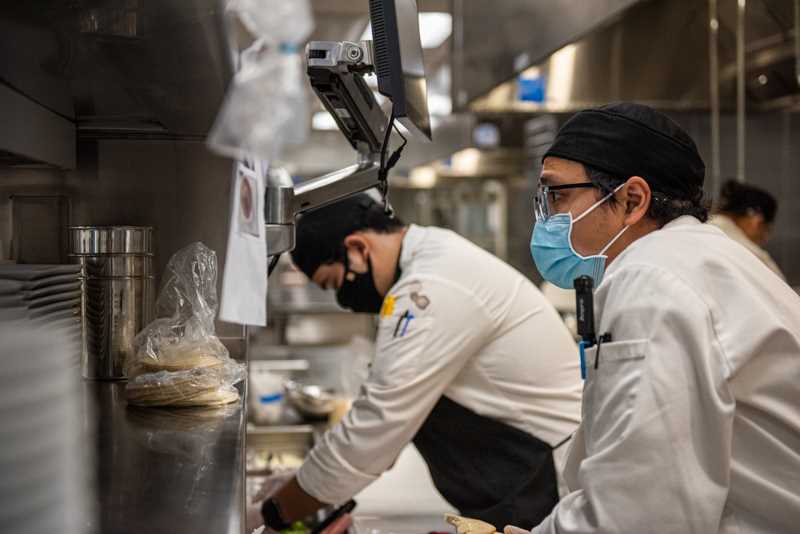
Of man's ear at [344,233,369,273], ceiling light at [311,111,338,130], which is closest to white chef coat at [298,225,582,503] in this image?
man's ear at [344,233,369,273]

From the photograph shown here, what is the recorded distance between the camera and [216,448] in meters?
1.05

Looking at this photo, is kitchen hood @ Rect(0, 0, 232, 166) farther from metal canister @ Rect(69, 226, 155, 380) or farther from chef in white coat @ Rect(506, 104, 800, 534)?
chef in white coat @ Rect(506, 104, 800, 534)

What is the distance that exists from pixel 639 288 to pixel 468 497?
125 cm

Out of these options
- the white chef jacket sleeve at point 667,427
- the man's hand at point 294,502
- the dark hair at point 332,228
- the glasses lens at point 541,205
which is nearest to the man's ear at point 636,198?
the glasses lens at point 541,205

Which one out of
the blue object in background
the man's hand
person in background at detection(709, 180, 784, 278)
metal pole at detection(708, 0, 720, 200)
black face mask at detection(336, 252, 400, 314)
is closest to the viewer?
the man's hand

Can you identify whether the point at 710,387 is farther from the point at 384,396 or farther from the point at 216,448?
the point at 384,396

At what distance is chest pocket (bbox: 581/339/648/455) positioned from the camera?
1156 millimetres

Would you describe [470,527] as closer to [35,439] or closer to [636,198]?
[636,198]

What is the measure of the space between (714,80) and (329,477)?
3323 millimetres

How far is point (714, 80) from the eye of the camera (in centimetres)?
452

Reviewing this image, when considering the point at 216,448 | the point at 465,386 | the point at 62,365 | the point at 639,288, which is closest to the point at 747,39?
the point at 465,386

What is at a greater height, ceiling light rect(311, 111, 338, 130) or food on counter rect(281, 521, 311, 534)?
ceiling light rect(311, 111, 338, 130)

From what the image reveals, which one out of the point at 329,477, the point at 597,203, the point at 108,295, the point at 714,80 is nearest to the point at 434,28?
the point at 714,80

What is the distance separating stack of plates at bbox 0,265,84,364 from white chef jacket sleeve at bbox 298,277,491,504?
1.07 metres
